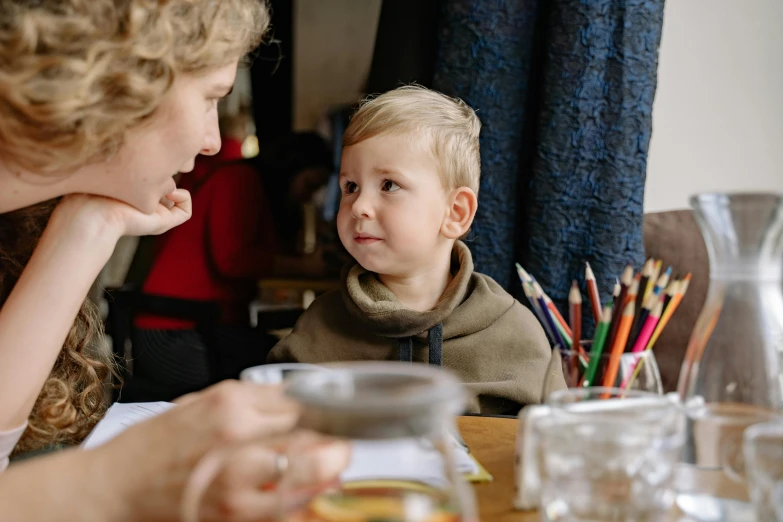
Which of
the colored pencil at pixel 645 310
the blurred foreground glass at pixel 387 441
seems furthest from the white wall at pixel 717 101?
the blurred foreground glass at pixel 387 441

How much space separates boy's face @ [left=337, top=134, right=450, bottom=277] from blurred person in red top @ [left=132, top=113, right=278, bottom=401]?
1.23 m

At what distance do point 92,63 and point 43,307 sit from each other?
29 cm

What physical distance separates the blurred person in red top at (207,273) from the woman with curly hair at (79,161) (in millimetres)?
1337

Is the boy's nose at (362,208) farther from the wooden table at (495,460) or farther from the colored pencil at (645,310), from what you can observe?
the colored pencil at (645,310)

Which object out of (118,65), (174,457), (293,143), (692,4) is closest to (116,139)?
(118,65)

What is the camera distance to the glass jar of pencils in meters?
0.55

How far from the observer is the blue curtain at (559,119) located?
53.6 inches

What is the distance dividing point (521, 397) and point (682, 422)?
24.8 inches

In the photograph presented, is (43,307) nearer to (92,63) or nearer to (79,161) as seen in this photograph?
(79,161)

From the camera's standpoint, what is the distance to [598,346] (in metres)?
0.67

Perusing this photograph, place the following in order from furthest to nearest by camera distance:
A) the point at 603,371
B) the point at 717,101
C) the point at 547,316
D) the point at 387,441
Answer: the point at 717,101 < the point at 547,316 < the point at 603,371 < the point at 387,441

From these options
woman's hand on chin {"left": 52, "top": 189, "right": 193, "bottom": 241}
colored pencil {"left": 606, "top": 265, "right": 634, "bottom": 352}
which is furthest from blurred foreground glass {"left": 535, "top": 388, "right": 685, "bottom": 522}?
woman's hand on chin {"left": 52, "top": 189, "right": 193, "bottom": 241}

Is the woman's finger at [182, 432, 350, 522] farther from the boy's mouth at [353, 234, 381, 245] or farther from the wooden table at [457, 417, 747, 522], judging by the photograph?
the boy's mouth at [353, 234, 381, 245]

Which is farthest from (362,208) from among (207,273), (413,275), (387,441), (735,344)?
(207,273)
